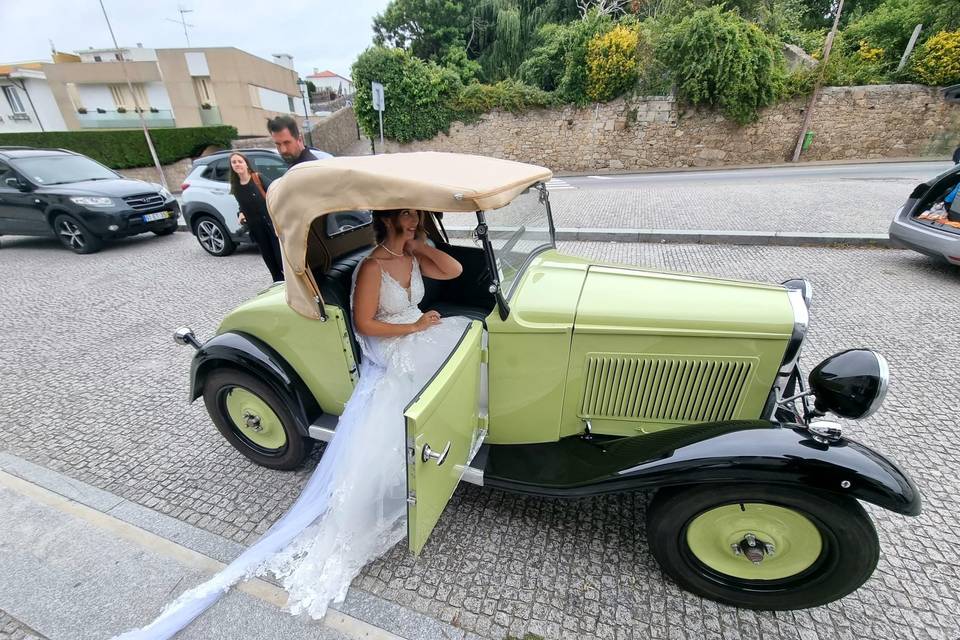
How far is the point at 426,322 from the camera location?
2.39m

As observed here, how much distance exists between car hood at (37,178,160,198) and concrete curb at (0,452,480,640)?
654 centimetres

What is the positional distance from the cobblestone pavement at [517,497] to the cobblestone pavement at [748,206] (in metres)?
2.12

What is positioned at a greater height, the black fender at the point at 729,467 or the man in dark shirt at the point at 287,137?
the man in dark shirt at the point at 287,137

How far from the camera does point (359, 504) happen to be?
218 cm

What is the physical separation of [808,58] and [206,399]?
917 inches

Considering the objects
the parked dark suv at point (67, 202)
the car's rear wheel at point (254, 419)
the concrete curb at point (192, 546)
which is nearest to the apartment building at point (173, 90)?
the parked dark suv at point (67, 202)

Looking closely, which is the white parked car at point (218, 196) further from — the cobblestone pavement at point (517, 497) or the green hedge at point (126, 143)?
the green hedge at point (126, 143)

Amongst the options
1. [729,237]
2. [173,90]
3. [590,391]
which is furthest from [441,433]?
[173,90]

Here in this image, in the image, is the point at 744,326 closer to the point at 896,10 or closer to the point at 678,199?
the point at 678,199

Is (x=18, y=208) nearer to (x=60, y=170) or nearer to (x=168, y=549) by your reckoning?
(x=60, y=170)

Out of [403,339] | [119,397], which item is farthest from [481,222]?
[119,397]

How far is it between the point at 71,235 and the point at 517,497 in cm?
979

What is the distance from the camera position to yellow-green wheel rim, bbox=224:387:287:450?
2.71 metres

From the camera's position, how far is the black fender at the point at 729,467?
63.1 inches
